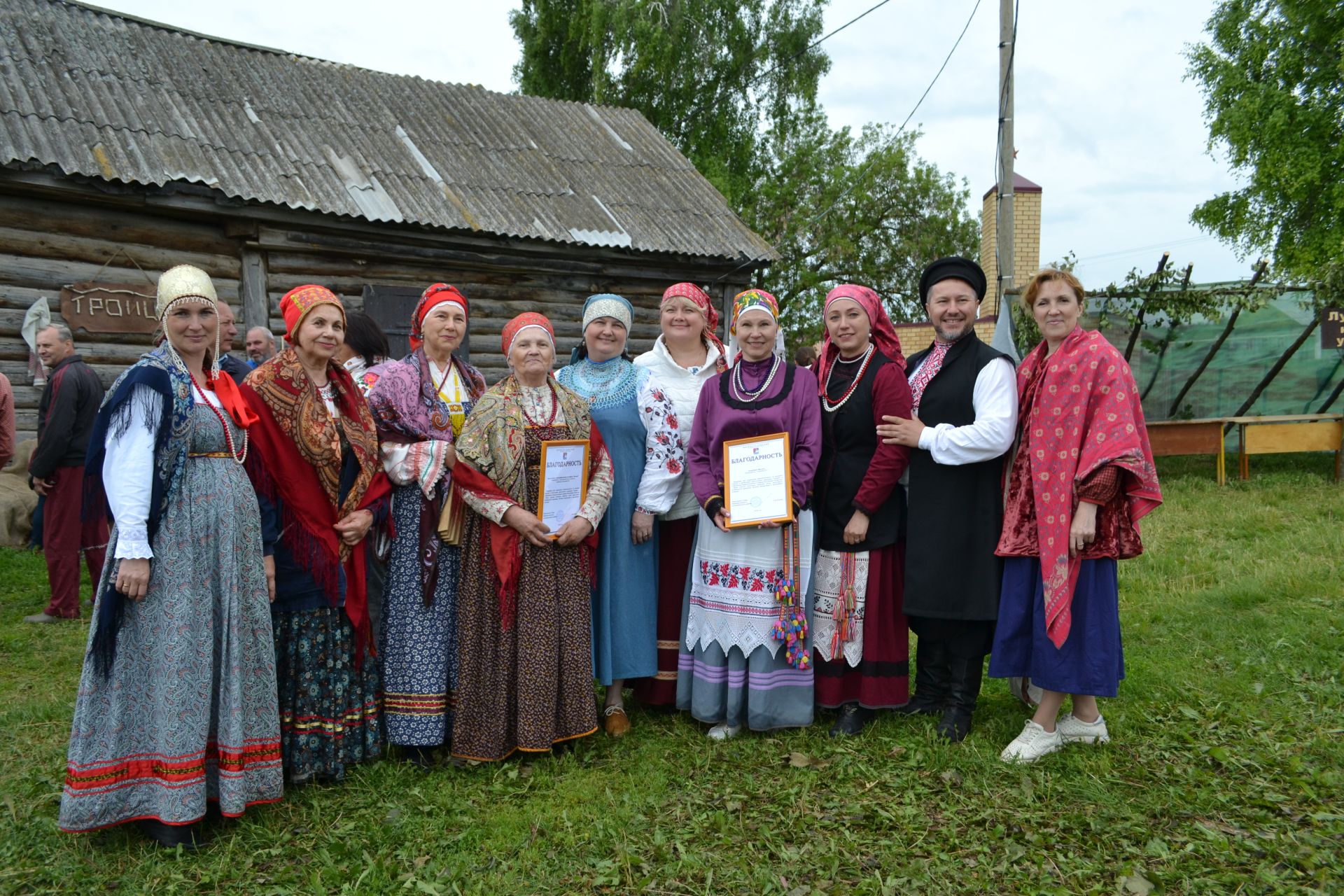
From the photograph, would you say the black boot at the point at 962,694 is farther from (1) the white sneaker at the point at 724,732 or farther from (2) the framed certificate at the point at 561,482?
(2) the framed certificate at the point at 561,482

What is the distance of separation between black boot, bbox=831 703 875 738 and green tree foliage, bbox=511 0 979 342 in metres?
16.4

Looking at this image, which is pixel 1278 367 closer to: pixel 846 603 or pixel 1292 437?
pixel 1292 437

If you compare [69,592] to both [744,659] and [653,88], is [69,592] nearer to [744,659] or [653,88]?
[744,659]

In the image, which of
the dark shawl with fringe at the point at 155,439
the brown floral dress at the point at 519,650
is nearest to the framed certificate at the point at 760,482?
the brown floral dress at the point at 519,650

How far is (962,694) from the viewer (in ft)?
11.9

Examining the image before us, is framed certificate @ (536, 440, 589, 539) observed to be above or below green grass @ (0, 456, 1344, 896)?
above

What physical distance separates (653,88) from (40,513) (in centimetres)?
1594

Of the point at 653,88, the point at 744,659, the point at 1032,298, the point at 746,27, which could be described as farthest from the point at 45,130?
the point at 746,27

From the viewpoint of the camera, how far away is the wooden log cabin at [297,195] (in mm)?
7156

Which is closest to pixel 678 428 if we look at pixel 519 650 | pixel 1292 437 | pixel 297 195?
pixel 519 650

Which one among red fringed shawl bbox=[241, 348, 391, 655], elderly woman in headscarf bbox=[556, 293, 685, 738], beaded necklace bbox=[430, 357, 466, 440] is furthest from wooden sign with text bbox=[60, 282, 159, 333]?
elderly woman in headscarf bbox=[556, 293, 685, 738]

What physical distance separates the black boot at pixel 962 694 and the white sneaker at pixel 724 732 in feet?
2.80

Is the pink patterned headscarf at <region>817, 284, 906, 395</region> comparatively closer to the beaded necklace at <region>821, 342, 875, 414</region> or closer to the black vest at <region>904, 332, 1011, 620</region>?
the beaded necklace at <region>821, 342, 875, 414</region>

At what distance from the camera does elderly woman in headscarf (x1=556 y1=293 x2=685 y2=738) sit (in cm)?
382
